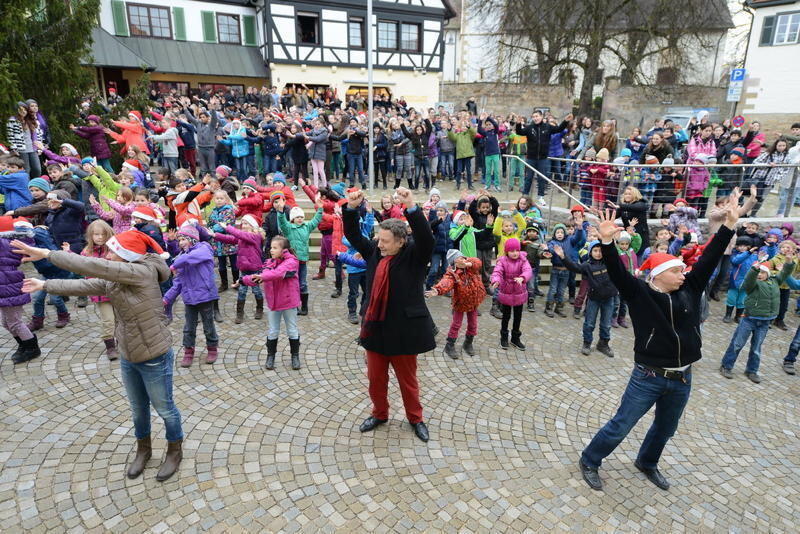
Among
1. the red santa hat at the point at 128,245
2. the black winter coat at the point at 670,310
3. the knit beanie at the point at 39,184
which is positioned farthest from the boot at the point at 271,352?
the knit beanie at the point at 39,184

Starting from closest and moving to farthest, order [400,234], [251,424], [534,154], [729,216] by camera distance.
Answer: [729,216]
[400,234]
[251,424]
[534,154]

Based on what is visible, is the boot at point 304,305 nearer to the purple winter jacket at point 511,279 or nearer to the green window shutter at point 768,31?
the purple winter jacket at point 511,279

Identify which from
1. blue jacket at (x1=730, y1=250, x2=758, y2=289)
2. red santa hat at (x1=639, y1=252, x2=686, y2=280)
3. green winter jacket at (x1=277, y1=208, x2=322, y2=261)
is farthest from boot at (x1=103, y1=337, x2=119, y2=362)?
blue jacket at (x1=730, y1=250, x2=758, y2=289)

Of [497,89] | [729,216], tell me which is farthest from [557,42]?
[729,216]

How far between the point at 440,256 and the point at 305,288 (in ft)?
8.05

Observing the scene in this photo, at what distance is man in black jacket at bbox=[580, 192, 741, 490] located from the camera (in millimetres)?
3842

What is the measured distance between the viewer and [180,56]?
24.6m

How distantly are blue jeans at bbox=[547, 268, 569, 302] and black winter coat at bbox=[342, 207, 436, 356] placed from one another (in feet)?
15.0

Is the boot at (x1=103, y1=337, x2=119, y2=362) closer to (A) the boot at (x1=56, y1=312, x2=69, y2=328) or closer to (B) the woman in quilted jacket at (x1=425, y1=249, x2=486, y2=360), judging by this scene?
(A) the boot at (x1=56, y1=312, x2=69, y2=328)

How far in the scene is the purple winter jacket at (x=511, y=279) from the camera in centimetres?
670

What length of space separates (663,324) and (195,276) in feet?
15.9

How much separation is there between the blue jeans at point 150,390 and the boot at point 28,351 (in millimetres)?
2735

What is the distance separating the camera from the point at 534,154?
39.6 feet

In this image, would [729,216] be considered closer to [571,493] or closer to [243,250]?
[571,493]
